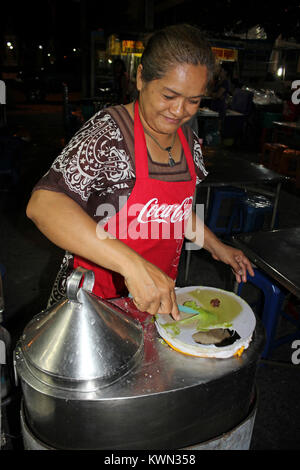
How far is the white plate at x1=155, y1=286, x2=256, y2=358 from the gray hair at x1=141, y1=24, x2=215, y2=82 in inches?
28.6

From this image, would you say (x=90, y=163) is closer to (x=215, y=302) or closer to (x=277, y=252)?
(x=215, y=302)

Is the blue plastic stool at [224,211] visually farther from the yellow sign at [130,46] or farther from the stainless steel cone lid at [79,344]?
the yellow sign at [130,46]

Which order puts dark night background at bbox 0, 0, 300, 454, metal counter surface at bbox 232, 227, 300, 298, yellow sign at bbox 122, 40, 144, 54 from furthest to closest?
yellow sign at bbox 122, 40, 144, 54
dark night background at bbox 0, 0, 300, 454
metal counter surface at bbox 232, 227, 300, 298

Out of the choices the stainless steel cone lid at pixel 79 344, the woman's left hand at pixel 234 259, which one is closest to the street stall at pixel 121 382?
the stainless steel cone lid at pixel 79 344

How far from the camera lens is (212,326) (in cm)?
109

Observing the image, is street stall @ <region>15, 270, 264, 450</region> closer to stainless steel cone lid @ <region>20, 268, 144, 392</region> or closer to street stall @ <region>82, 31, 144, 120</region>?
stainless steel cone lid @ <region>20, 268, 144, 392</region>

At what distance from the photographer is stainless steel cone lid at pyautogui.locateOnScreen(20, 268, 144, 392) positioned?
34.4 inches

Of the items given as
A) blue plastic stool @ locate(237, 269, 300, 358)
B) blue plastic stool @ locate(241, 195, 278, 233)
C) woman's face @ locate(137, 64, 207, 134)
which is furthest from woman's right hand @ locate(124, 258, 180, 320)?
blue plastic stool @ locate(241, 195, 278, 233)

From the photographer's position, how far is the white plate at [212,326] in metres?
1.00

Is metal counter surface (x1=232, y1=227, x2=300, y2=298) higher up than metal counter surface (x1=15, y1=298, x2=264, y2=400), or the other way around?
metal counter surface (x1=15, y1=298, x2=264, y2=400)

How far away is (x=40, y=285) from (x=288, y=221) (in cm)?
341

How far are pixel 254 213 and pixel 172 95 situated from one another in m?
2.52
